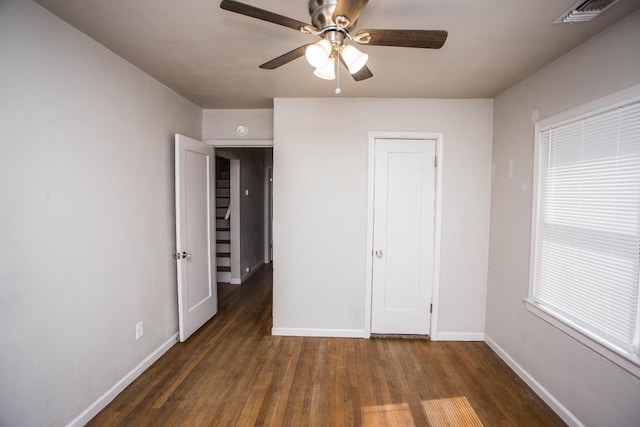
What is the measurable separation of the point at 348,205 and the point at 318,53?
71.7 inches

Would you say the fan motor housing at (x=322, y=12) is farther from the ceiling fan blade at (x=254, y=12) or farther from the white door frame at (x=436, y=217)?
the white door frame at (x=436, y=217)

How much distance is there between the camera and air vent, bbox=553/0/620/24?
4.54 ft

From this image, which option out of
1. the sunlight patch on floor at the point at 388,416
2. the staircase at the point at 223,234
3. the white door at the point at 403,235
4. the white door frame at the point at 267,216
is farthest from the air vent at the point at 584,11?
the white door frame at the point at 267,216

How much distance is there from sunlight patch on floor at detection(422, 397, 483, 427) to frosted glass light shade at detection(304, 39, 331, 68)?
2.22 meters

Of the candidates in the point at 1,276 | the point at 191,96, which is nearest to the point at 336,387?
the point at 1,276

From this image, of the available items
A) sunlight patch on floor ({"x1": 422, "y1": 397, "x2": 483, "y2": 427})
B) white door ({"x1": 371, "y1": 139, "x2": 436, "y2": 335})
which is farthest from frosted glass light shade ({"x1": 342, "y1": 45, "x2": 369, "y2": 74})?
sunlight patch on floor ({"x1": 422, "y1": 397, "x2": 483, "y2": 427})

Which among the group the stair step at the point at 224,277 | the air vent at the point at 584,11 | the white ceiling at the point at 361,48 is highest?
the white ceiling at the point at 361,48

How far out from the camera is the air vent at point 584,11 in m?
1.38

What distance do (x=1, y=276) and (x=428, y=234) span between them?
3.05m

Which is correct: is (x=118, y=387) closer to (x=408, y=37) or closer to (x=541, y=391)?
(x=408, y=37)

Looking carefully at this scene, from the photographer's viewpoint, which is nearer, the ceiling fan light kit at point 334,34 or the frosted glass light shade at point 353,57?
the ceiling fan light kit at point 334,34

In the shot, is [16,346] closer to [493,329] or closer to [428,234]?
[428,234]

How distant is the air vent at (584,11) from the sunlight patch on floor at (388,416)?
2.55m

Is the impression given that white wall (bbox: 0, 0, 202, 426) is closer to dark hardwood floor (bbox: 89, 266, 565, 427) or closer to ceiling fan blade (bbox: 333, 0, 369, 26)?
dark hardwood floor (bbox: 89, 266, 565, 427)
